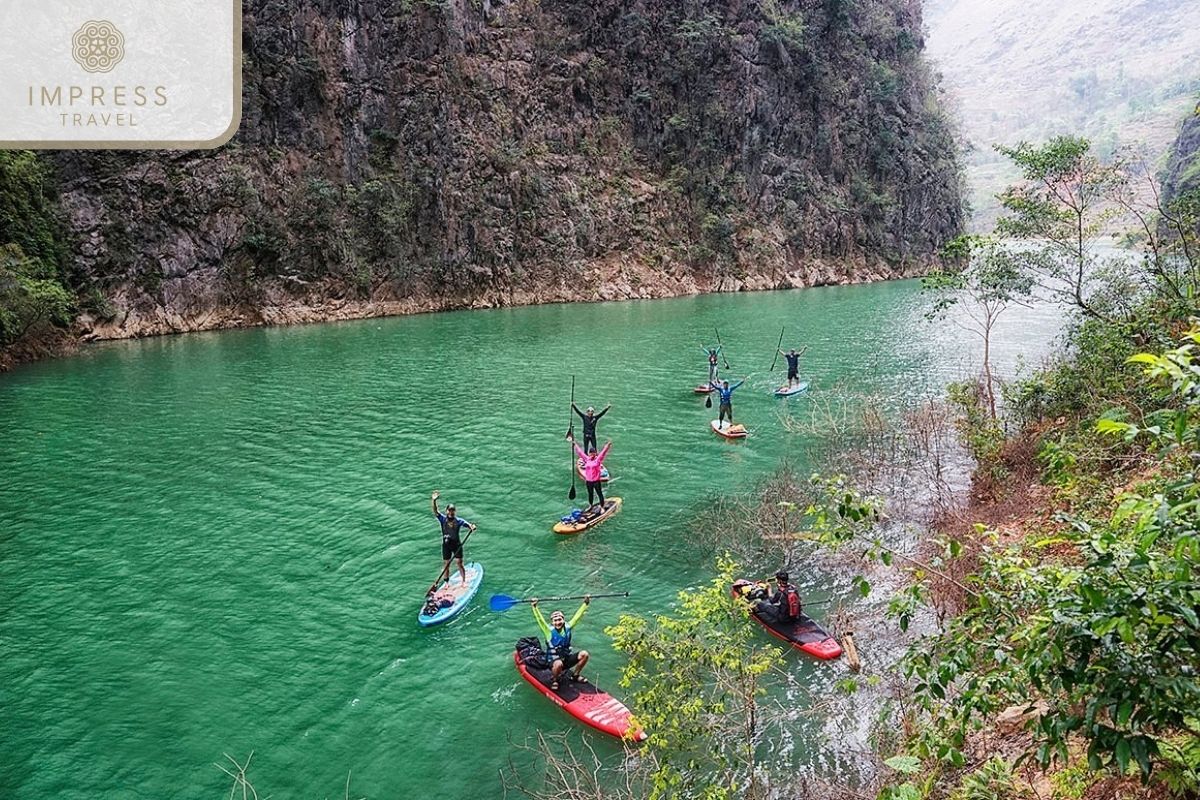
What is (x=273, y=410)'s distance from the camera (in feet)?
86.7

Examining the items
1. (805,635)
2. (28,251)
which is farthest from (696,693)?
(28,251)

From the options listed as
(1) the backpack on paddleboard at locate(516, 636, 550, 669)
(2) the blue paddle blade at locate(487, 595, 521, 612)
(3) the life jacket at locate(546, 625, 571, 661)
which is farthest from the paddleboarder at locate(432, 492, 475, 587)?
(3) the life jacket at locate(546, 625, 571, 661)

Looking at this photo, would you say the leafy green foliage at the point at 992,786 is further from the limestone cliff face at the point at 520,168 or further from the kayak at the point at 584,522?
the limestone cliff face at the point at 520,168

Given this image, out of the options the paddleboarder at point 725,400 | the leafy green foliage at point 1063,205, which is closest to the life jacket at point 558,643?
the leafy green foliage at point 1063,205

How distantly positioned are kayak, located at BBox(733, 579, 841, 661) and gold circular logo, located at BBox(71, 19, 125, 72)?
9678mm

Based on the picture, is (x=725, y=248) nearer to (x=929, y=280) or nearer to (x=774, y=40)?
(x=774, y=40)

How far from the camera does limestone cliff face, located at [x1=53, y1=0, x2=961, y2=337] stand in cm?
4878

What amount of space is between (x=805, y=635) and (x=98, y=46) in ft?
35.1

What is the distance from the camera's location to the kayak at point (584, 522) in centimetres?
1529

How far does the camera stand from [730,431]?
2217 centimetres

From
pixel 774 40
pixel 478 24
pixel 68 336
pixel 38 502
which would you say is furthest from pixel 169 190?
pixel 774 40

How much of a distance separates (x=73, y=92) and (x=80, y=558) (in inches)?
507

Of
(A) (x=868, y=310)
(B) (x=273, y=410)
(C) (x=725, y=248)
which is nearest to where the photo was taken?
(B) (x=273, y=410)

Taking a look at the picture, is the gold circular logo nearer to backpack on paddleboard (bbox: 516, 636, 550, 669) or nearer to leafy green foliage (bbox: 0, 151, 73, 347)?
backpack on paddleboard (bbox: 516, 636, 550, 669)
